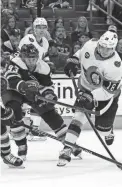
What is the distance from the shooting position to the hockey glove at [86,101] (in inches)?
161

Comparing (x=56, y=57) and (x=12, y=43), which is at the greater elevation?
(x=12, y=43)

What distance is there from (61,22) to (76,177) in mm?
2483

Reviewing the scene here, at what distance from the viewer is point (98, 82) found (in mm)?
4074

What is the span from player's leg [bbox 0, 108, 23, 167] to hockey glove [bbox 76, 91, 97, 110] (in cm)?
59

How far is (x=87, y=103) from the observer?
13.4ft

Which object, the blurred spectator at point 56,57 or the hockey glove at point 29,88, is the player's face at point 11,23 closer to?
the blurred spectator at point 56,57

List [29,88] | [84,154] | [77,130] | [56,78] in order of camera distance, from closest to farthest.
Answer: [29,88] → [77,130] → [84,154] → [56,78]

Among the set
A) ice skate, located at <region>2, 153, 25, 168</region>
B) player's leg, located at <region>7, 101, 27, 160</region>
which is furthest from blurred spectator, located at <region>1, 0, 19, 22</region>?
ice skate, located at <region>2, 153, 25, 168</region>

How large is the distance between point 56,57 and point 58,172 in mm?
1842

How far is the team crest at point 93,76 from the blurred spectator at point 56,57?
4.34 feet

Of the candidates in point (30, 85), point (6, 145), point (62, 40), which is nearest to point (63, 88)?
point (62, 40)

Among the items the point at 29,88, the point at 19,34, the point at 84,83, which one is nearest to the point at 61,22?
the point at 19,34

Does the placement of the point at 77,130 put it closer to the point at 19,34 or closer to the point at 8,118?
the point at 8,118

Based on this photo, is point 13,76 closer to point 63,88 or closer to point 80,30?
point 63,88
